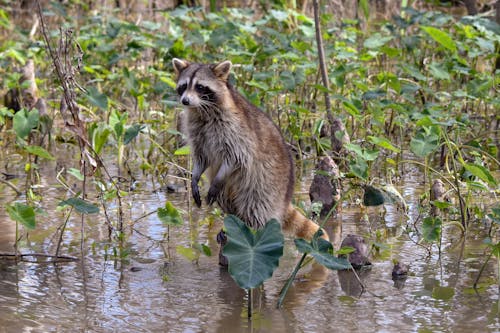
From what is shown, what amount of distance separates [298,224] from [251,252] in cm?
152

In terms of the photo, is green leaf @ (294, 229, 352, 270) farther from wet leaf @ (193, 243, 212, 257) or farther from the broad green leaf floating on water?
wet leaf @ (193, 243, 212, 257)

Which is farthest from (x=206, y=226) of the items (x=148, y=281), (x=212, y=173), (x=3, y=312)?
(x=3, y=312)

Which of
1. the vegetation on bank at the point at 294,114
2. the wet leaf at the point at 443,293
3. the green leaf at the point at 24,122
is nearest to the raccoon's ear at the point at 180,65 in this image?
the vegetation on bank at the point at 294,114

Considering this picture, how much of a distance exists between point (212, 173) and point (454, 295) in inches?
62.8

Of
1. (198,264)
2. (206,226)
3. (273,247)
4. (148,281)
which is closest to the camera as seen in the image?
(273,247)

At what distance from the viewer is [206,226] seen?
523 cm

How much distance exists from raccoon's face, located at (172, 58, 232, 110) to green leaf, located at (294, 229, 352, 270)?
4.59 ft

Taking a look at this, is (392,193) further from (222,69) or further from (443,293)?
(222,69)

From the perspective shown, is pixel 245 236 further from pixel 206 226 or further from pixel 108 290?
pixel 206 226

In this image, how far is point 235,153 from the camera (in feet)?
15.5

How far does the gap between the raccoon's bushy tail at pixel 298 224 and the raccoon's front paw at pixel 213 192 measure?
16.4 inches

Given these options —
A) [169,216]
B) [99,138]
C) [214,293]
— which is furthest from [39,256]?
[99,138]

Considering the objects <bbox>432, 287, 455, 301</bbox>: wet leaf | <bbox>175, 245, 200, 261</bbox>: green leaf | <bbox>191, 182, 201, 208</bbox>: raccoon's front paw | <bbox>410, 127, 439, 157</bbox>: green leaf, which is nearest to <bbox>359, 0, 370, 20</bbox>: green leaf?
<bbox>410, 127, 439, 157</bbox>: green leaf

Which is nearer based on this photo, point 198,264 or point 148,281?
point 148,281
